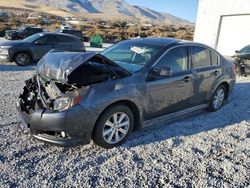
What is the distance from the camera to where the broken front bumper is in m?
3.72

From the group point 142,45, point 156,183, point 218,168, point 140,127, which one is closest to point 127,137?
point 140,127

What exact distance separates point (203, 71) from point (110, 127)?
2453mm

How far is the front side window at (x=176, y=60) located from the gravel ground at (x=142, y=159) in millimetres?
1073

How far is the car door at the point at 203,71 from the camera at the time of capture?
18.0ft

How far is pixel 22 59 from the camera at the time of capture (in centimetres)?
1191

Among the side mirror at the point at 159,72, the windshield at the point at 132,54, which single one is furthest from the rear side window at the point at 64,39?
the side mirror at the point at 159,72

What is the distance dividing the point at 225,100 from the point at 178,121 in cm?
190

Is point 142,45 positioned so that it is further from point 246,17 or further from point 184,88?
point 246,17

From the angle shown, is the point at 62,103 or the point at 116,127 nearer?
the point at 62,103

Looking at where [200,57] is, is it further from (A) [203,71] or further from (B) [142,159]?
(B) [142,159]

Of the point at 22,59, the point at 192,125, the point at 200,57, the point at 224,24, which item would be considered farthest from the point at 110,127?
the point at 224,24

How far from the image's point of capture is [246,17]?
66.4 ft

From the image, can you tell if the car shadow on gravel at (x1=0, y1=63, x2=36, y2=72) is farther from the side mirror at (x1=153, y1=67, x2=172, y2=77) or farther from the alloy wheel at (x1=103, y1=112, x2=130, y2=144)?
the side mirror at (x1=153, y1=67, x2=172, y2=77)

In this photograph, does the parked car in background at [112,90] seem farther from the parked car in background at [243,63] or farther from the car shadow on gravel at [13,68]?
the car shadow on gravel at [13,68]
